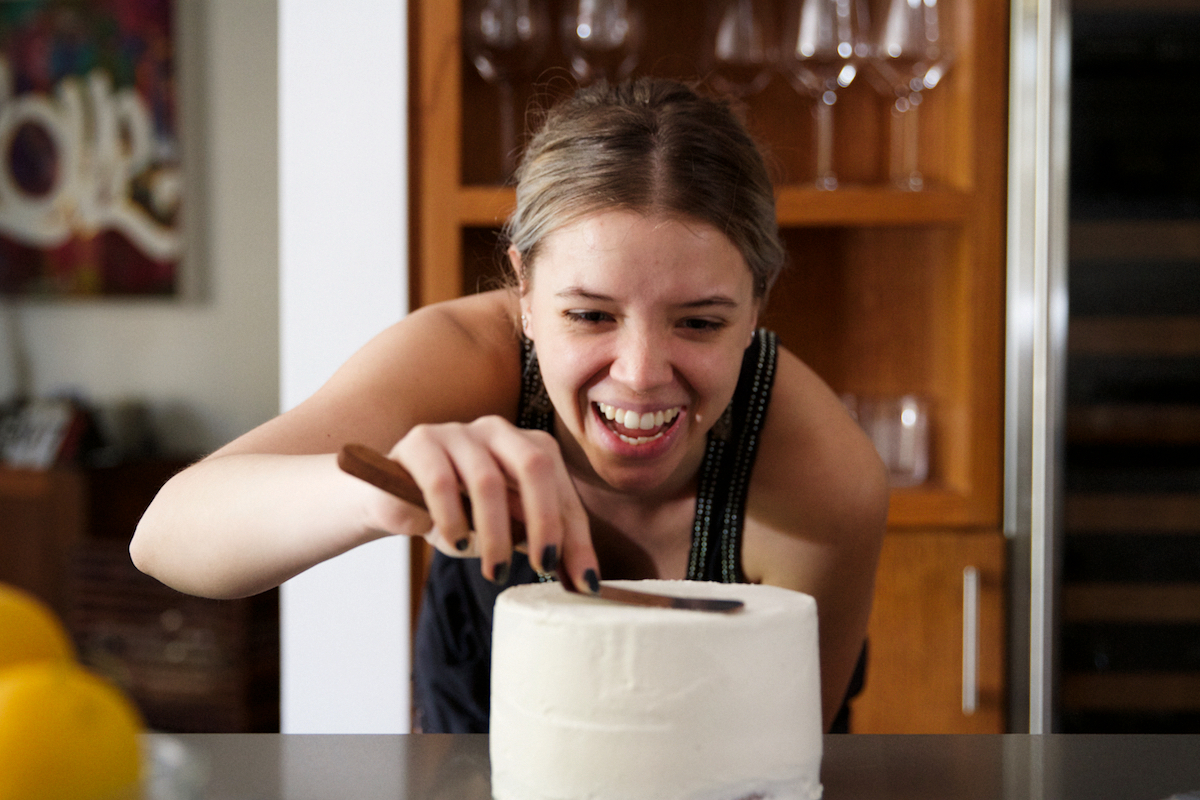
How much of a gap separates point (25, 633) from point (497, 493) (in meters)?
0.24

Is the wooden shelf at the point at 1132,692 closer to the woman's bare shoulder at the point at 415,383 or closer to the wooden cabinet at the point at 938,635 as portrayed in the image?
the wooden cabinet at the point at 938,635

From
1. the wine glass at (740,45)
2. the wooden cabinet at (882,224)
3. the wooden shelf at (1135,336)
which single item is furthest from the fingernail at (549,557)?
the wooden shelf at (1135,336)

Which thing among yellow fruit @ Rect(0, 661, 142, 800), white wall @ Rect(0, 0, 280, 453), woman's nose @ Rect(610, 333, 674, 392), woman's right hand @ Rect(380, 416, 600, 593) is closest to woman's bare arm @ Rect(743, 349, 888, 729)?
woman's nose @ Rect(610, 333, 674, 392)

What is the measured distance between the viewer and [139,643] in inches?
106

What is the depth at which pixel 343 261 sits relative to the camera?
5.84ft

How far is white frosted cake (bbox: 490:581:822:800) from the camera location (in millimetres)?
541

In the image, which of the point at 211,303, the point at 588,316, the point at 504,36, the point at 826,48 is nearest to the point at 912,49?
the point at 826,48

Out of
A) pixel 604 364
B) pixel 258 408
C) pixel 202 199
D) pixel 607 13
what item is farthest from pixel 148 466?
pixel 604 364

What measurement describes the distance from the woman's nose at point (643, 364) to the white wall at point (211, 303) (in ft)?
8.15

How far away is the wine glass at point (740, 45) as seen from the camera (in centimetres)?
181

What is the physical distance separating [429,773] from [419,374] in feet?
1.61

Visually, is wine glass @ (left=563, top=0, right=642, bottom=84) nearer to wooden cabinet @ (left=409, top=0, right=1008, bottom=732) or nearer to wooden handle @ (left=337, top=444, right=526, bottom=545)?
wooden cabinet @ (left=409, top=0, right=1008, bottom=732)

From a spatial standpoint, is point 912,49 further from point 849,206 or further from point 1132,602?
point 1132,602

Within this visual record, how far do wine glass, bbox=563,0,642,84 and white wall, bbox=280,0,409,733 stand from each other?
0.27 meters
